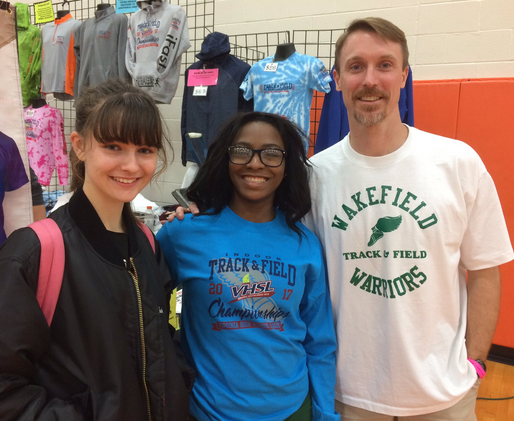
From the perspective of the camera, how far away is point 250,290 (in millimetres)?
1201

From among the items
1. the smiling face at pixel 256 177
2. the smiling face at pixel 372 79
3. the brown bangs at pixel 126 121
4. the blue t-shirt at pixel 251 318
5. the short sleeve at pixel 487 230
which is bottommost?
the blue t-shirt at pixel 251 318

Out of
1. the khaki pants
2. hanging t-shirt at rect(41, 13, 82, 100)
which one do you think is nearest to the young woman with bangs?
the khaki pants

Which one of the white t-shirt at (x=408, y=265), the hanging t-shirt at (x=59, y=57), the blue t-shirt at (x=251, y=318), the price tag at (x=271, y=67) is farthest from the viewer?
the hanging t-shirt at (x=59, y=57)

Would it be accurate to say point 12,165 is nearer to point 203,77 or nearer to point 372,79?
point 372,79

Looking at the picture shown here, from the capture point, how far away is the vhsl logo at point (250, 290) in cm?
119

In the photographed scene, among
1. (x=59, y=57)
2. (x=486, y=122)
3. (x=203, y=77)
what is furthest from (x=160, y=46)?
(x=486, y=122)

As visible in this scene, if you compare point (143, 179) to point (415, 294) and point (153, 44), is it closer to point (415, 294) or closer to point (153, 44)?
point (415, 294)

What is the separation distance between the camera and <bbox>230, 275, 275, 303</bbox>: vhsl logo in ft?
3.91

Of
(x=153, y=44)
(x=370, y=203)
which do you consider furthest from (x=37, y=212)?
(x=153, y=44)

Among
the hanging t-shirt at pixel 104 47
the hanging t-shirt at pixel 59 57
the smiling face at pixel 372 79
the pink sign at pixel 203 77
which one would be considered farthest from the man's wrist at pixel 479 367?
the hanging t-shirt at pixel 59 57

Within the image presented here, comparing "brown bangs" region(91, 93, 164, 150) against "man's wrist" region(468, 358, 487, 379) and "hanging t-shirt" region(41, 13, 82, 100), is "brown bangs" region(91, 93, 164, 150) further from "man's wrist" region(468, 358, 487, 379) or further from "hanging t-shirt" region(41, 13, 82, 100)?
"hanging t-shirt" region(41, 13, 82, 100)

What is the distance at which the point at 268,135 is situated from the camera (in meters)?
1.33

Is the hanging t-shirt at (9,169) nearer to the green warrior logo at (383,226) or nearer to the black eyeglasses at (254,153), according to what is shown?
the black eyeglasses at (254,153)

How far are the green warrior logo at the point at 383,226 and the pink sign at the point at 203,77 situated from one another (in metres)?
2.20
